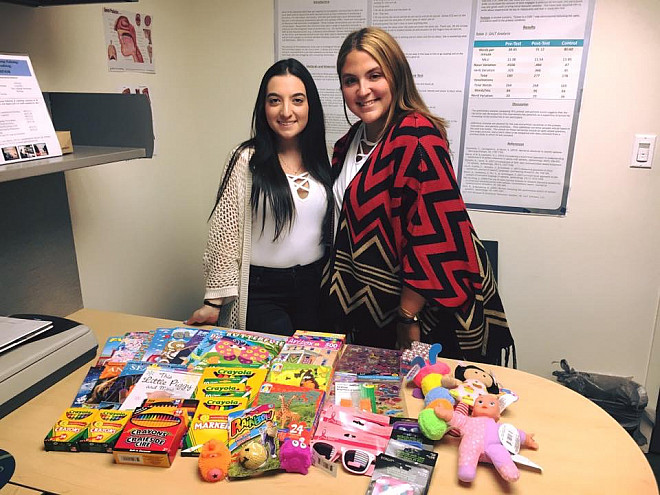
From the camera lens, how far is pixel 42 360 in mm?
1138

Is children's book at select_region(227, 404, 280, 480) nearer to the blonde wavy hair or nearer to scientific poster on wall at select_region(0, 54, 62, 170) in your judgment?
scientific poster on wall at select_region(0, 54, 62, 170)

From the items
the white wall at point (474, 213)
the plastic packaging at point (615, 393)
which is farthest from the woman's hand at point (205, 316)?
the plastic packaging at point (615, 393)

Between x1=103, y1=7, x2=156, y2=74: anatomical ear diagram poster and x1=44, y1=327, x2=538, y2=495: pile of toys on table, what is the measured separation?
1122mm

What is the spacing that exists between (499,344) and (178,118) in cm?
168

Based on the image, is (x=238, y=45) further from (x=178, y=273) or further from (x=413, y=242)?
(x=413, y=242)

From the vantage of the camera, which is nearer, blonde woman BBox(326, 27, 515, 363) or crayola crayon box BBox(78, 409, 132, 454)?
crayola crayon box BBox(78, 409, 132, 454)

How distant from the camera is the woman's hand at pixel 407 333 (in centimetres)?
146

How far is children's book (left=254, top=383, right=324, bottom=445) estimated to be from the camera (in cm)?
95

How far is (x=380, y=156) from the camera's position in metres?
1.40

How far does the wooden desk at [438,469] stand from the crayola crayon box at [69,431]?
0.05 ft

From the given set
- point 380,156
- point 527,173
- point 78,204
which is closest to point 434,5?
point 527,173

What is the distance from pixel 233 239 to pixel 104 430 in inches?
29.8

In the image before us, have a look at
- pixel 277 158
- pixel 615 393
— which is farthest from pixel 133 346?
pixel 615 393

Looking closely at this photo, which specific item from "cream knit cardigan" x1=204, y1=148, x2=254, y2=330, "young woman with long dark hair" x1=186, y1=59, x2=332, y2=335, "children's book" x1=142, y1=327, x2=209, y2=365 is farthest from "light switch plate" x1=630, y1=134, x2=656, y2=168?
"children's book" x1=142, y1=327, x2=209, y2=365
